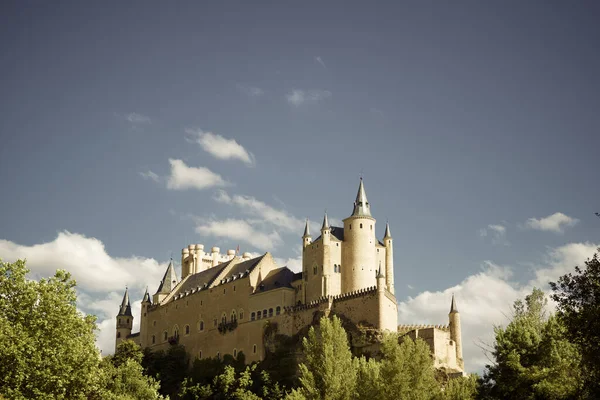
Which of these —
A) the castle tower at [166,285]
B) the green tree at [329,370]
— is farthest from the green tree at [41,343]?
the castle tower at [166,285]

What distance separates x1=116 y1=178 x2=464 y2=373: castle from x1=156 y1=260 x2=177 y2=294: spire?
652 cm

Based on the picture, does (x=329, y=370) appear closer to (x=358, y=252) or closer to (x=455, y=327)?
(x=455, y=327)

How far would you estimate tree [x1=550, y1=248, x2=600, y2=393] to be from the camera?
4144 cm

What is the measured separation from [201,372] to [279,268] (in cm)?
1789

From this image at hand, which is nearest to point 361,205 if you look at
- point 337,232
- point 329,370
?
point 337,232

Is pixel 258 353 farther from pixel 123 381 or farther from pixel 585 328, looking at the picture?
pixel 585 328

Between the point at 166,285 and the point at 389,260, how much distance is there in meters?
45.4

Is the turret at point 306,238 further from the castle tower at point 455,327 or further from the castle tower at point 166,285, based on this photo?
the castle tower at point 166,285

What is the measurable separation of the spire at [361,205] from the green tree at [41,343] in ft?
167

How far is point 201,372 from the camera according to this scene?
111250 millimetres

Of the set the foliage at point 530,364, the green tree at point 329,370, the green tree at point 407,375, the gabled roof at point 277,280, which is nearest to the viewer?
the foliage at point 530,364

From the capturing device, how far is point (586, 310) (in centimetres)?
4169

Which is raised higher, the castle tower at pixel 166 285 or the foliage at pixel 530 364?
the castle tower at pixel 166 285

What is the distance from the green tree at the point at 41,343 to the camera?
180 ft
